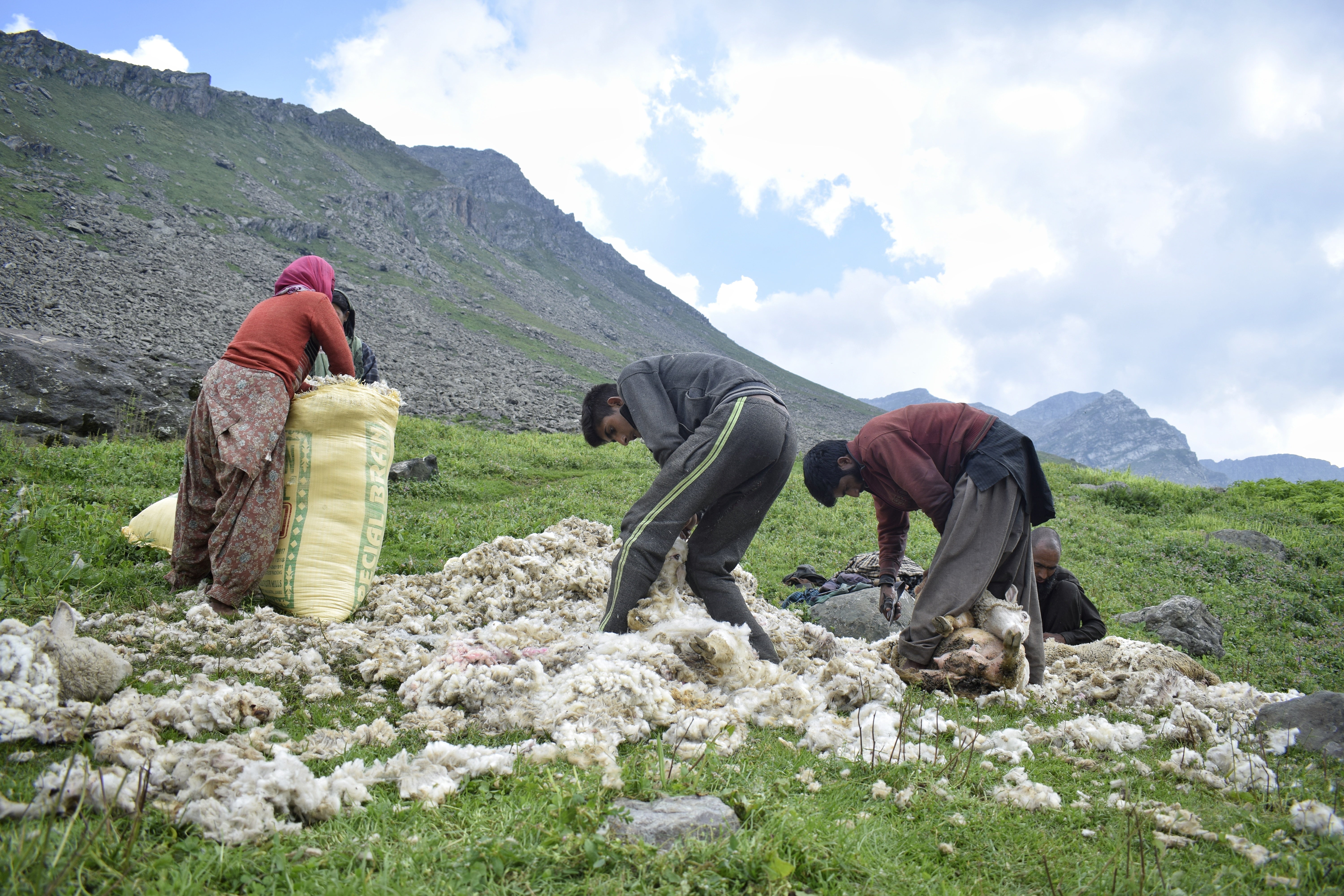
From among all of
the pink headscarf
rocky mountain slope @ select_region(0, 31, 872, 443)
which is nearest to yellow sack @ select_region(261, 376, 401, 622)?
the pink headscarf

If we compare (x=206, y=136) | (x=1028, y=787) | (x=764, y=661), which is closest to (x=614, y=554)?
(x=764, y=661)

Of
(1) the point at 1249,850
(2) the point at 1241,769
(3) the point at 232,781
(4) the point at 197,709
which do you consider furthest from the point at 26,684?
(2) the point at 1241,769

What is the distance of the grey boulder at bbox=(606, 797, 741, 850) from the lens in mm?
2006

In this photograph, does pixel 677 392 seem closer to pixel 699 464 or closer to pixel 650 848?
pixel 699 464

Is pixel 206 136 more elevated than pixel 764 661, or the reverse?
pixel 206 136

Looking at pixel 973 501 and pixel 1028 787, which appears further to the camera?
pixel 973 501

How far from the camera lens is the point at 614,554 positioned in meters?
6.20

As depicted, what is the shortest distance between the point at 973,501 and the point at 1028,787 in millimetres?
2080

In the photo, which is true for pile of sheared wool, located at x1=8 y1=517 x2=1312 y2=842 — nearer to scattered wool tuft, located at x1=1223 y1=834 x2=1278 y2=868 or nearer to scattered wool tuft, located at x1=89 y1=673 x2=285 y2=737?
scattered wool tuft, located at x1=89 y1=673 x2=285 y2=737

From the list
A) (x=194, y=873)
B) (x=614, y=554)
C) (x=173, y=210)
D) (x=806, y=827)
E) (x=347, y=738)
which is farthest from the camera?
(x=173, y=210)

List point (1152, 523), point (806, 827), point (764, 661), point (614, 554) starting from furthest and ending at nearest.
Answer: point (1152, 523), point (614, 554), point (764, 661), point (806, 827)

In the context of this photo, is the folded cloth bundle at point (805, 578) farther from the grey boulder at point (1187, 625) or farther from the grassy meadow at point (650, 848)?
the grassy meadow at point (650, 848)

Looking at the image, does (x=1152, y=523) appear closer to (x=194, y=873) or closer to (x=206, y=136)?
(x=194, y=873)

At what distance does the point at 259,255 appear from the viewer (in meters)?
49.9
